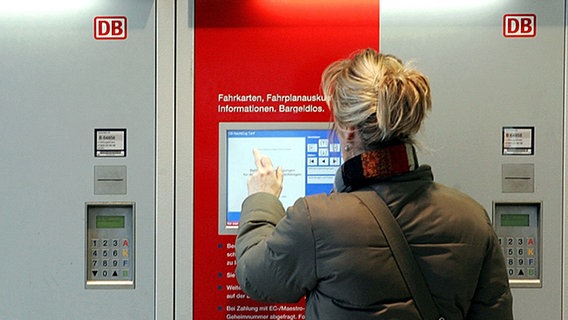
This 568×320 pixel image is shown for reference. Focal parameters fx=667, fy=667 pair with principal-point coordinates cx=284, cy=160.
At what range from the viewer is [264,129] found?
2254 millimetres

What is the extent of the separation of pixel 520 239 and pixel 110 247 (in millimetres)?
1401

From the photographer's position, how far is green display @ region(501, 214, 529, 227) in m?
2.29

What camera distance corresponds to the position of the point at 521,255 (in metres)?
2.28

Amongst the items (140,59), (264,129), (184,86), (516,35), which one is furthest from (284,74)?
(516,35)

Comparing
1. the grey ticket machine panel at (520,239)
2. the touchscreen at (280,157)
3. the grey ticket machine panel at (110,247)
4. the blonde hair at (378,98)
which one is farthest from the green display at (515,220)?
the grey ticket machine panel at (110,247)

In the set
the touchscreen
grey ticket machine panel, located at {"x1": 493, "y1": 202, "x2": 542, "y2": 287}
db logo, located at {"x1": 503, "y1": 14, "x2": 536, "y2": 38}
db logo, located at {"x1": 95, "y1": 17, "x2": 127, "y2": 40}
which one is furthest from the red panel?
grey ticket machine panel, located at {"x1": 493, "y1": 202, "x2": 542, "y2": 287}

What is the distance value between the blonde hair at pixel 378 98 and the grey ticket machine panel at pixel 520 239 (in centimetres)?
80

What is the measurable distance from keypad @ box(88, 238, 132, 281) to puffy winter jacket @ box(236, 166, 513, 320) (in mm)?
719

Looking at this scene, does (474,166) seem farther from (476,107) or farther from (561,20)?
(561,20)

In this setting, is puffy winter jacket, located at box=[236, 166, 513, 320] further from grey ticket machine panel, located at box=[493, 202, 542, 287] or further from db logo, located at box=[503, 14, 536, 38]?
db logo, located at box=[503, 14, 536, 38]

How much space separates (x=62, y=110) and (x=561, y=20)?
5.63 feet

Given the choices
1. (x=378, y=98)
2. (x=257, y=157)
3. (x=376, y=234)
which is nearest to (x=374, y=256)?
(x=376, y=234)

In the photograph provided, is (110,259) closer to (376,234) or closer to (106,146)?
(106,146)

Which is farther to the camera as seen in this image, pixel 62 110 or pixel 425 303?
pixel 62 110
